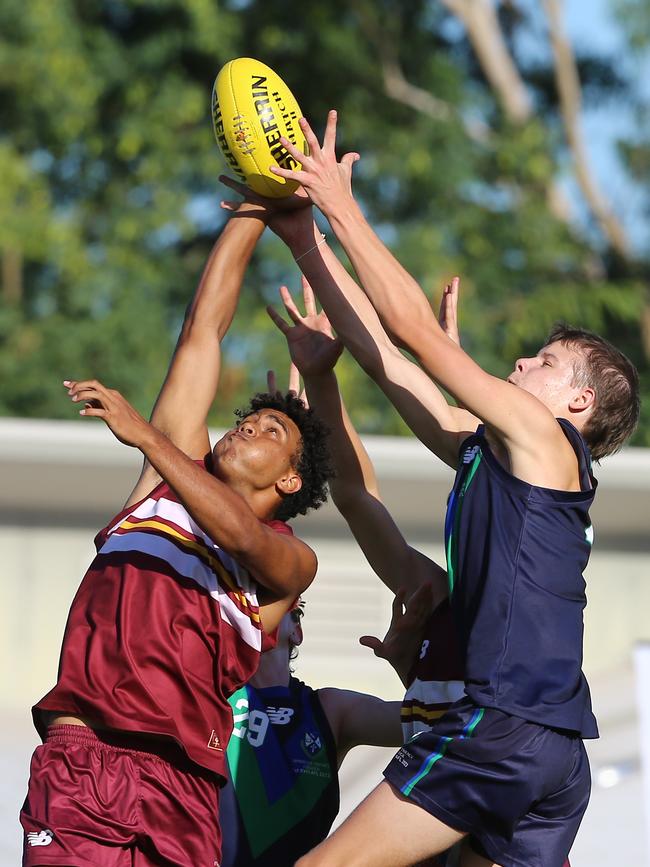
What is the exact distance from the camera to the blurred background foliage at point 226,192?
535 inches

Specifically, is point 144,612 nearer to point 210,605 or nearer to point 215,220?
point 210,605

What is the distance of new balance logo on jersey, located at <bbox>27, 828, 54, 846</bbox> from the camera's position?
343cm

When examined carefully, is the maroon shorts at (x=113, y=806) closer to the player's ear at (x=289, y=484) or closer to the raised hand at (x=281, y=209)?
the player's ear at (x=289, y=484)

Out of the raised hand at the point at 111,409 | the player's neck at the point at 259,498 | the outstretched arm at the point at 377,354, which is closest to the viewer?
the raised hand at the point at 111,409

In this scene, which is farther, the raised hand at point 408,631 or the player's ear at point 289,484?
the raised hand at point 408,631

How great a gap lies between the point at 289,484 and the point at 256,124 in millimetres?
1138

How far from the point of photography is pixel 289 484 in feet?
12.9

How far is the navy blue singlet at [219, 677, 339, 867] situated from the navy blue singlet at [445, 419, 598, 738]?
3.60ft

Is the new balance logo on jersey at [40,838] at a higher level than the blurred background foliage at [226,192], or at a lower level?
lower

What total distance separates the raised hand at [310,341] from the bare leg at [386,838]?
5.06ft

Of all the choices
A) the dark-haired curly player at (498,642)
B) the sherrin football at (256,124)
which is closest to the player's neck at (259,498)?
the dark-haired curly player at (498,642)

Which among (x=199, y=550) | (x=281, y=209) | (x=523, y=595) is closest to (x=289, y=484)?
(x=199, y=550)

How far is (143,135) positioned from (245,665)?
→ 36.9 ft

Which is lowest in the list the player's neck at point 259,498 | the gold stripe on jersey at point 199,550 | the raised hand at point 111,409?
the gold stripe on jersey at point 199,550
